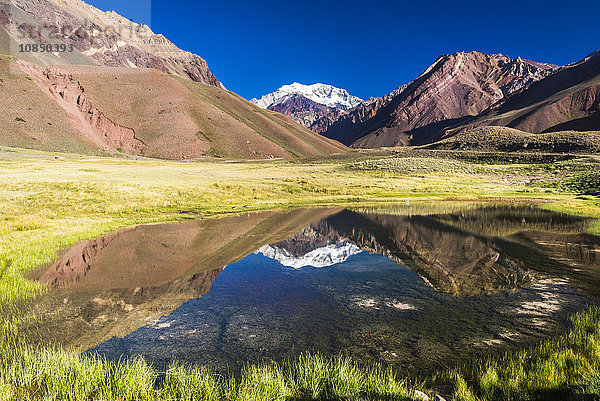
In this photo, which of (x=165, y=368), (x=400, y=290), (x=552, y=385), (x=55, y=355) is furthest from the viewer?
(x=400, y=290)

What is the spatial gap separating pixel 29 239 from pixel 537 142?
482 feet

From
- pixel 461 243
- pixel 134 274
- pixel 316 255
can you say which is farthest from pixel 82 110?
pixel 461 243

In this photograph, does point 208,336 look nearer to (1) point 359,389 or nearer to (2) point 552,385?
(1) point 359,389

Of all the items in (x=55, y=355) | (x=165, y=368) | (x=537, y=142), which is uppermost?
(x=537, y=142)

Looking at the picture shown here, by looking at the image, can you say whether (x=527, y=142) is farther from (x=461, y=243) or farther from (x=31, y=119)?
(x=31, y=119)

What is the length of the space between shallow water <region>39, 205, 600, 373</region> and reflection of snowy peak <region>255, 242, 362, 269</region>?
0.41ft

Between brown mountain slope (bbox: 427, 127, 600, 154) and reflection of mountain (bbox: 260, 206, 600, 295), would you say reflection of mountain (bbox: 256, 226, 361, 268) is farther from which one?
brown mountain slope (bbox: 427, 127, 600, 154)

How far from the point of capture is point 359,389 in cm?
653

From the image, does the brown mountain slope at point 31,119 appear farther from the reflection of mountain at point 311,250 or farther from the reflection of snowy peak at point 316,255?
the reflection of snowy peak at point 316,255

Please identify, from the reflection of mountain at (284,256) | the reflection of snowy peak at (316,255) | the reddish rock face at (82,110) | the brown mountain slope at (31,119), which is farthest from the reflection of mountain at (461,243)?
the reddish rock face at (82,110)

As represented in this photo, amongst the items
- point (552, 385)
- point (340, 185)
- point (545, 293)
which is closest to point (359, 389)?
point (552, 385)

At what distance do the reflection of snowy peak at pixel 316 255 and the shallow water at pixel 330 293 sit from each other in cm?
12

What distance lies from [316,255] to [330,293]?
653cm

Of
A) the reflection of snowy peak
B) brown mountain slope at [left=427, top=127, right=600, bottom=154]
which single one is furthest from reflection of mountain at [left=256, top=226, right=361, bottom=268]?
brown mountain slope at [left=427, top=127, right=600, bottom=154]
